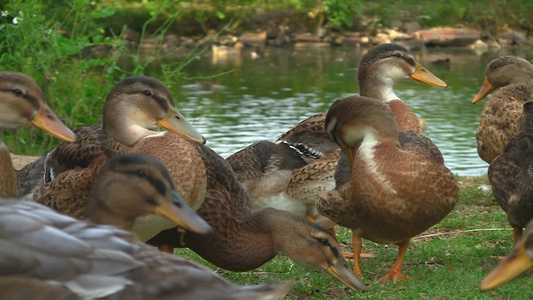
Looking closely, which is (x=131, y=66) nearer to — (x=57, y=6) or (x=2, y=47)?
(x=57, y=6)

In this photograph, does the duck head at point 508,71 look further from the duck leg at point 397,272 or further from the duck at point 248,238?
the duck at point 248,238

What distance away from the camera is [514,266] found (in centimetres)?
351

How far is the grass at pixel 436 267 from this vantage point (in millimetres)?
5160

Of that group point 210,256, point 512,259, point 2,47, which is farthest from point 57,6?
point 512,259

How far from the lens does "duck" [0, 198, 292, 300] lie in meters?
3.04

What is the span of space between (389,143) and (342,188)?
40 centimetres

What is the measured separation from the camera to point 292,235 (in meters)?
5.21

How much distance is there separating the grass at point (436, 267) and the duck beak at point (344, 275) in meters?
0.06

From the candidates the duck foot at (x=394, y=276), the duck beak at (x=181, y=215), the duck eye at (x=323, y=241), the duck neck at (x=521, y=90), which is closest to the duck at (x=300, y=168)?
the duck foot at (x=394, y=276)

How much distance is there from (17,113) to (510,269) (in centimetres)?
308

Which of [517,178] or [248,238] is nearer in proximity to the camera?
[248,238]

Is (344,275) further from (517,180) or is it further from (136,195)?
(136,195)

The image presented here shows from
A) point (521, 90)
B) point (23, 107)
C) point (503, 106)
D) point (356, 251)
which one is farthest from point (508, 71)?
point (23, 107)

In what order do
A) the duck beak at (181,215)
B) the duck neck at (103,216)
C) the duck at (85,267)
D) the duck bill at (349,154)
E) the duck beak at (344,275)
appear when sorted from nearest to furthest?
the duck at (85,267) < the duck beak at (181,215) < the duck neck at (103,216) < the duck beak at (344,275) < the duck bill at (349,154)
